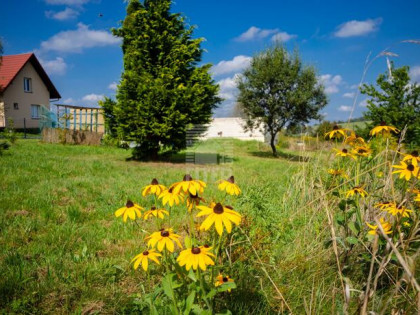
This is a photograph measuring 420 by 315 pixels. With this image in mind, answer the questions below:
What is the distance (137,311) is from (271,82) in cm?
1751

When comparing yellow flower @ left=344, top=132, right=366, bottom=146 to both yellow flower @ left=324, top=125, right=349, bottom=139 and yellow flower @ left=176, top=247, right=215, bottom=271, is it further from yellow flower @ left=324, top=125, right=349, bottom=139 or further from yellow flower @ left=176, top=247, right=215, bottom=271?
yellow flower @ left=176, top=247, right=215, bottom=271

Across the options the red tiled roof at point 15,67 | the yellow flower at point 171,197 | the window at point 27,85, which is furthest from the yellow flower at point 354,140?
the window at point 27,85

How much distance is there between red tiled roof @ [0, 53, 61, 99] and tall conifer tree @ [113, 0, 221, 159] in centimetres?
1883

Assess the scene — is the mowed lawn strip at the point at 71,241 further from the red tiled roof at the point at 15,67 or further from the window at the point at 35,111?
the window at the point at 35,111

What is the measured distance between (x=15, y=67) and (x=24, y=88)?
7.15ft

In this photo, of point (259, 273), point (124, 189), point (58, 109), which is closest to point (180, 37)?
point (124, 189)

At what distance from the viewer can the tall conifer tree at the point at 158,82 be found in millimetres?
9852

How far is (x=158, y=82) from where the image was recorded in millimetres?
9797

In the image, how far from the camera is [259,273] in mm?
2203

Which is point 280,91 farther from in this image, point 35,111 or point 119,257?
point 35,111

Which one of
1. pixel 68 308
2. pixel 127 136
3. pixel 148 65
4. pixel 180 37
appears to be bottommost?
pixel 68 308

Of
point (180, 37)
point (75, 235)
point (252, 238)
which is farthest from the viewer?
point (180, 37)

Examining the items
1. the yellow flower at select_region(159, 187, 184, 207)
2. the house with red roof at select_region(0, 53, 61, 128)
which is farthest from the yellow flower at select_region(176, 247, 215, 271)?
the house with red roof at select_region(0, 53, 61, 128)

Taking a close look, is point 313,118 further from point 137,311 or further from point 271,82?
point 137,311
